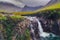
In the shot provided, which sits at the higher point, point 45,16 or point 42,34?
point 45,16

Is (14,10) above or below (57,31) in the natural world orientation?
above

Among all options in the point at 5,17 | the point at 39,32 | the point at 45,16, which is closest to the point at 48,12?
the point at 45,16

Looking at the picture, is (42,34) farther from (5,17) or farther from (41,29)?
(5,17)

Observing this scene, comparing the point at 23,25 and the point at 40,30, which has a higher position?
the point at 23,25

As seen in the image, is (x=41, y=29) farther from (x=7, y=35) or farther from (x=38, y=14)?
(x=7, y=35)

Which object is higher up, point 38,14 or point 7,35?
point 38,14

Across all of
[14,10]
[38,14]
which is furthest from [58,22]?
[14,10]

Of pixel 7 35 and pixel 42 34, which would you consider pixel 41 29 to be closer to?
pixel 42 34

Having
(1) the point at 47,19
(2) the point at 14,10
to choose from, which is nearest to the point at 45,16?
(1) the point at 47,19
